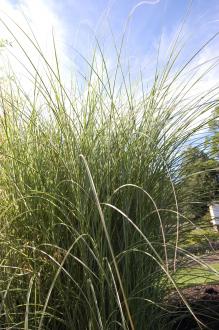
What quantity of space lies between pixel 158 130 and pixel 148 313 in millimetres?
755

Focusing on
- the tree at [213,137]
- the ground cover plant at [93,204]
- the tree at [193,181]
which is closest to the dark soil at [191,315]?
the ground cover plant at [93,204]

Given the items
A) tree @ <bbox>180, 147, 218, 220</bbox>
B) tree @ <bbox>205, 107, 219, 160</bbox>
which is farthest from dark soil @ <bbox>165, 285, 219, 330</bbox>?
tree @ <bbox>205, 107, 219, 160</bbox>

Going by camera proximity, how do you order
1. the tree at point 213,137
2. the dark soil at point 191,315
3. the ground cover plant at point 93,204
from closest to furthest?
the ground cover plant at point 93,204 → the dark soil at point 191,315 → the tree at point 213,137

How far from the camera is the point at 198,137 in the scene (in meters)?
2.04

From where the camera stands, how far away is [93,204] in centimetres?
157

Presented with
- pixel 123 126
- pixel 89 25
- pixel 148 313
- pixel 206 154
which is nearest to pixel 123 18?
pixel 89 25

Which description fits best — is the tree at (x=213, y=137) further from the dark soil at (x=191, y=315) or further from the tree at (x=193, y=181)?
the dark soil at (x=191, y=315)

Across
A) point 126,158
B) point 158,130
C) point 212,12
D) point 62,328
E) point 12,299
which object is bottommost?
point 62,328

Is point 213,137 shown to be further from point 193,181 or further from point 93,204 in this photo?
point 93,204

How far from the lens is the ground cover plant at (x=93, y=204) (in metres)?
1.56

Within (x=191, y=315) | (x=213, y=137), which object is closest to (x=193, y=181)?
(x=213, y=137)

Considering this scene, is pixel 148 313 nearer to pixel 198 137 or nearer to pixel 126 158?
pixel 126 158

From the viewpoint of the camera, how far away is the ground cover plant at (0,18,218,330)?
1562mm

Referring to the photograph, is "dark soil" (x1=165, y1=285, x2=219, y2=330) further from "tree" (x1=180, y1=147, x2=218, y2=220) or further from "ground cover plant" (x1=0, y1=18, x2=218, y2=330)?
"tree" (x1=180, y1=147, x2=218, y2=220)
